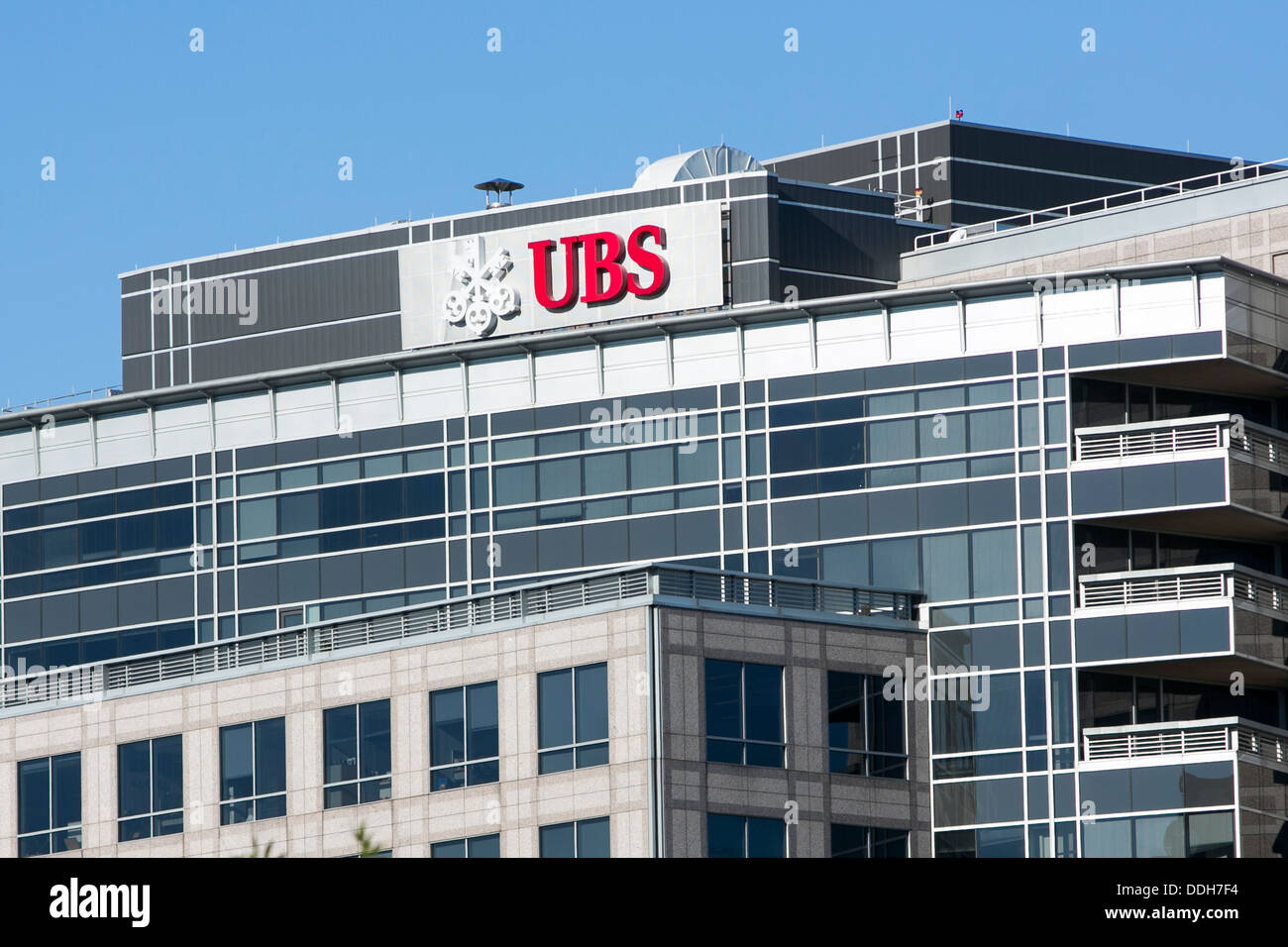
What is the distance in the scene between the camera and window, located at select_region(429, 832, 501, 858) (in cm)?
4488

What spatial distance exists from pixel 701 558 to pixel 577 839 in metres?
11.6

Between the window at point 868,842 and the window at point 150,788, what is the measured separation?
524 inches

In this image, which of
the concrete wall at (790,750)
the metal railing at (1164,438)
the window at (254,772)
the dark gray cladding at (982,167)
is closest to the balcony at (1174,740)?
the concrete wall at (790,750)

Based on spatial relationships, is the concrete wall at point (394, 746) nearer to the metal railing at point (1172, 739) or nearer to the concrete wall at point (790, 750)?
the concrete wall at point (790, 750)

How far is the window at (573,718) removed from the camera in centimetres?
4422

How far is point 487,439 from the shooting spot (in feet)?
188

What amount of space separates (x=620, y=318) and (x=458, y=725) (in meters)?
19.1

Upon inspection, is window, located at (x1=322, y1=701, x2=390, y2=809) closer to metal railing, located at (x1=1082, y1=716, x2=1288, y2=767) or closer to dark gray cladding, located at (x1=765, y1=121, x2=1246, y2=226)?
metal railing, located at (x1=1082, y1=716, x2=1288, y2=767)

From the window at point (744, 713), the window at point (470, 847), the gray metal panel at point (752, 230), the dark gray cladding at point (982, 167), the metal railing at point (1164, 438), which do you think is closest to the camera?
the window at point (744, 713)

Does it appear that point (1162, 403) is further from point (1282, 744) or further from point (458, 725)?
point (458, 725)

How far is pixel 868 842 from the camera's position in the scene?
4712 centimetres

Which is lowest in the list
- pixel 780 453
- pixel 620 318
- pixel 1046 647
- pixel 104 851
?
pixel 104 851
